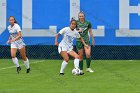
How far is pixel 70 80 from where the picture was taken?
589 inches

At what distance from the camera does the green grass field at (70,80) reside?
13016 millimetres

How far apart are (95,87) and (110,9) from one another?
28.1 feet

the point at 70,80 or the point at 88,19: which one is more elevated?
the point at 88,19

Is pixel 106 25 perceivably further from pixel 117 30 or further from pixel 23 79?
pixel 23 79

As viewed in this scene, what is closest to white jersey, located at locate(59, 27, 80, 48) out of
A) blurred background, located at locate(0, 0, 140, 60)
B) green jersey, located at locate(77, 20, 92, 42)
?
green jersey, located at locate(77, 20, 92, 42)

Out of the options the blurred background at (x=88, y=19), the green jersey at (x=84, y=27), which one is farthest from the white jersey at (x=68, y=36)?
the blurred background at (x=88, y=19)

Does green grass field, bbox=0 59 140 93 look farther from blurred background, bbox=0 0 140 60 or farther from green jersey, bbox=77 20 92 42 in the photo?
blurred background, bbox=0 0 140 60

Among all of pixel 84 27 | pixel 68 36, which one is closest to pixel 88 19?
pixel 84 27

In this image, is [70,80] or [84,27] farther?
[84,27]

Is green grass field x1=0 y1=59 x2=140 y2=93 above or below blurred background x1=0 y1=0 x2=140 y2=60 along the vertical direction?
below

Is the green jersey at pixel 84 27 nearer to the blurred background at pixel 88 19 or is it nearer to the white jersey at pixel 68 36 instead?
the white jersey at pixel 68 36

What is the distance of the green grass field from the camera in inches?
512

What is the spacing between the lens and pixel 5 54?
22469mm

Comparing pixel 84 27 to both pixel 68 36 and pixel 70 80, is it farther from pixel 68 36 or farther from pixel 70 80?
pixel 70 80
